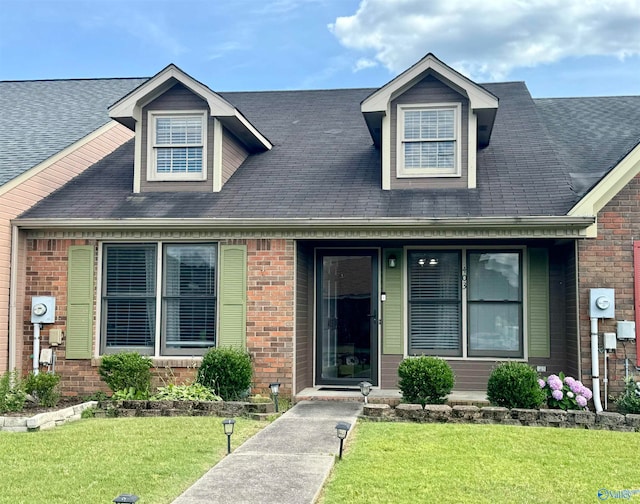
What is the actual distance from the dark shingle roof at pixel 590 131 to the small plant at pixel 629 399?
9.03ft

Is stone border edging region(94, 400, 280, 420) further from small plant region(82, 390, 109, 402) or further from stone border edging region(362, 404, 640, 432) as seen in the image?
stone border edging region(362, 404, 640, 432)

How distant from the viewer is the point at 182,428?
8047 millimetres

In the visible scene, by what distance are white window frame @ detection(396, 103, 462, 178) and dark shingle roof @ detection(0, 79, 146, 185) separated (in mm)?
5725

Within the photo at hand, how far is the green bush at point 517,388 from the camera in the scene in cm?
888

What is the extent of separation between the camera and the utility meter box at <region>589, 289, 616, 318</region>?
9.77 m

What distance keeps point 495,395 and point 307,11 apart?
37.3ft

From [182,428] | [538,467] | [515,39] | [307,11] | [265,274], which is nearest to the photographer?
[538,467]

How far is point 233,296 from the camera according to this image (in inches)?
419

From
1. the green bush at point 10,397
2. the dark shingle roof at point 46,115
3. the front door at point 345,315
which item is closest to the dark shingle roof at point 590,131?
the front door at point 345,315

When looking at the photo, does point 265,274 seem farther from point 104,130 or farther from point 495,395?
point 104,130

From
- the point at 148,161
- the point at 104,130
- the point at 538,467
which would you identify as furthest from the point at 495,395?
the point at 104,130

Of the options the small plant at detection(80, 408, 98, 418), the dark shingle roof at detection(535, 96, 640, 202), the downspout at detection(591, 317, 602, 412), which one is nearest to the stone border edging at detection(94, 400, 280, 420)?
the small plant at detection(80, 408, 98, 418)

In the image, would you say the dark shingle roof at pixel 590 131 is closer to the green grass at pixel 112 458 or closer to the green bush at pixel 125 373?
the green grass at pixel 112 458

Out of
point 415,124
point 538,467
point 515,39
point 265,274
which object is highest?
point 515,39
